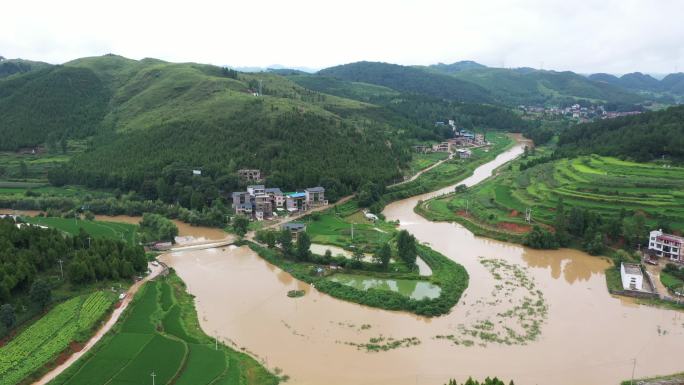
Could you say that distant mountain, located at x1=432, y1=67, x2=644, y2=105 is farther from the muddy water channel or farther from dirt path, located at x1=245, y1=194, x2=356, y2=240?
the muddy water channel

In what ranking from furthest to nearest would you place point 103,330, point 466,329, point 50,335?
point 466,329
point 103,330
point 50,335

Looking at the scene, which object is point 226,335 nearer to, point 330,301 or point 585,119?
point 330,301

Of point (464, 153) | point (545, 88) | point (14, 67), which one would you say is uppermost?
point (545, 88)

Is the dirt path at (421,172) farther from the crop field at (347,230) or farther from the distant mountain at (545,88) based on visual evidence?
the distant mountain at (545,88)

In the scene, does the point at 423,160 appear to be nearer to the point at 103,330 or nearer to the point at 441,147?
the point at 441,147

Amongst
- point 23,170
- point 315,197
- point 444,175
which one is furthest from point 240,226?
point 23,170

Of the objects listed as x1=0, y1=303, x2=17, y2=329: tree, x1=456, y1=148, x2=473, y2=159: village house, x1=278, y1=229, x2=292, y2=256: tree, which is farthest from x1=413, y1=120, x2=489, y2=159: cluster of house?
x1=0, y1=303, x2=17, y2=329: tree

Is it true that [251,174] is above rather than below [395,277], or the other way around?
above

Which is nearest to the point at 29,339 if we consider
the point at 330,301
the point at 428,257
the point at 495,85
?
the point at 330,301
